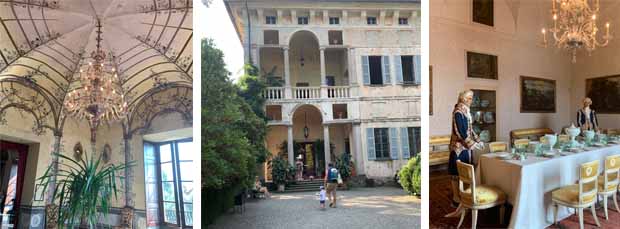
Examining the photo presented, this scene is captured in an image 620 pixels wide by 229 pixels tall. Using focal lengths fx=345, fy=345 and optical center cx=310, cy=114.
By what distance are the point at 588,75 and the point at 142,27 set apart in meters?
3.64

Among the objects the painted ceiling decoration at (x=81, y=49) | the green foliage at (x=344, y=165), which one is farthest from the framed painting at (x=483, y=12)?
the painted ceiling decoration at (x=81, y=49)

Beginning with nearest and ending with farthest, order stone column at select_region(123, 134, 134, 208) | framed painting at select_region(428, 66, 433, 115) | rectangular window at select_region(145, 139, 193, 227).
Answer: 1. framed painting at select_region(428, 66, 433, 115)
2. rectangular window at select_region(145, 139, 193, 227)
3. stone column at select_region(123, 134, 134, 208)

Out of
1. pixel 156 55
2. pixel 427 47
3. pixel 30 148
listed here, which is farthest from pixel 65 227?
pixel 427 47

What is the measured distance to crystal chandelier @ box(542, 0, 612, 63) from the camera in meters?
2.41

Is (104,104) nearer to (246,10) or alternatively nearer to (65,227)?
(65,227)

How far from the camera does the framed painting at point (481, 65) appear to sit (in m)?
2.39

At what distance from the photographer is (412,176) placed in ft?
9.15

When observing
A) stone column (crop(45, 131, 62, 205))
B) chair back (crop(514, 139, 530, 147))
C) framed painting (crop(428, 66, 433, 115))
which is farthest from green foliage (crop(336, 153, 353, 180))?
stone column (crop(45, 131, 62, 205))

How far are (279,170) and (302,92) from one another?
2.20ft

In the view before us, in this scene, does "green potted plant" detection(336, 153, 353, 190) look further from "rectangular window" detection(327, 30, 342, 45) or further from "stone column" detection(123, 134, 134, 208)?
"stone column" detection(123, 134, 134, 208)

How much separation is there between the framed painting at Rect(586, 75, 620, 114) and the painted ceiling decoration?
3.14 m

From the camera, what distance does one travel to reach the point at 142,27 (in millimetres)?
3236

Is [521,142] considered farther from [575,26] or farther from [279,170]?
[279,170]

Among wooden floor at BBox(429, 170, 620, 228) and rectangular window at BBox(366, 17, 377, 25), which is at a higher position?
rectangular window at BBox(366, 17, 377, 25)
